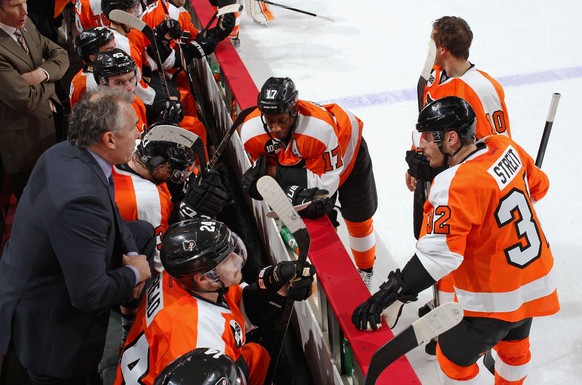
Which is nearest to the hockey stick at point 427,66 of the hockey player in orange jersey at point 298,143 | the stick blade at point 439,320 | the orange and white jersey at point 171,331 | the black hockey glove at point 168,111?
the hockey player in orange jersey at point 298,143

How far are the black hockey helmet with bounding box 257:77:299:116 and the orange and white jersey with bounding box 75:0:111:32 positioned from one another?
1777 millimetres

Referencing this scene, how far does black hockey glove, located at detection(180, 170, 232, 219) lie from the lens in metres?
2.29

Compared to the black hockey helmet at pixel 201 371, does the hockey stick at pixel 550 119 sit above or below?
below

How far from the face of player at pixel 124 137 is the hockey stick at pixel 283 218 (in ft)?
1.27

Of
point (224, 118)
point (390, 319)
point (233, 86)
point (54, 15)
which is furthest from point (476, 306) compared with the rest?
point (54, 15)

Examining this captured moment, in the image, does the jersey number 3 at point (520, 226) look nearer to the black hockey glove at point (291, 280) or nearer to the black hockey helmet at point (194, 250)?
the black hockey glove at point (291, 280)

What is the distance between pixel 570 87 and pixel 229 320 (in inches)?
154

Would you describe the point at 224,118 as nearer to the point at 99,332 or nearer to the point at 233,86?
the point at 233,86

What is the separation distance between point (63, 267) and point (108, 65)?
4.21 ft

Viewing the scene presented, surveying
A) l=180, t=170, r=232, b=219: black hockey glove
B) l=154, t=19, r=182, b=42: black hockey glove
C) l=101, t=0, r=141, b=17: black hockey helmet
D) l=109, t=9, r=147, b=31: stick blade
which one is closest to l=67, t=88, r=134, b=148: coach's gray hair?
l=180, t=170, r=232, b=219: black hockey glove

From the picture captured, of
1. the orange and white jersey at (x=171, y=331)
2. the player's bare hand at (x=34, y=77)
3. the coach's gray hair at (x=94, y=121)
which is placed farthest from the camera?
the player's bare hand at (x=34, y=77)

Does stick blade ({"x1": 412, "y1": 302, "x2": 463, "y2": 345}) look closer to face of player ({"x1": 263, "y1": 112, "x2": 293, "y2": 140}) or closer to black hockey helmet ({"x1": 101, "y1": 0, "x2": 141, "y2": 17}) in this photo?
face of player ({"x1": 263, "y1": 112, "x2": 293, "y2": 140})

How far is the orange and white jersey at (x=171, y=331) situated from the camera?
1577 mm

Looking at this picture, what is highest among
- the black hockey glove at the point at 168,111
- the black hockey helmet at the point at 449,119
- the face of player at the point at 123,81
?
the black hockey helmet at the point at 449,119
